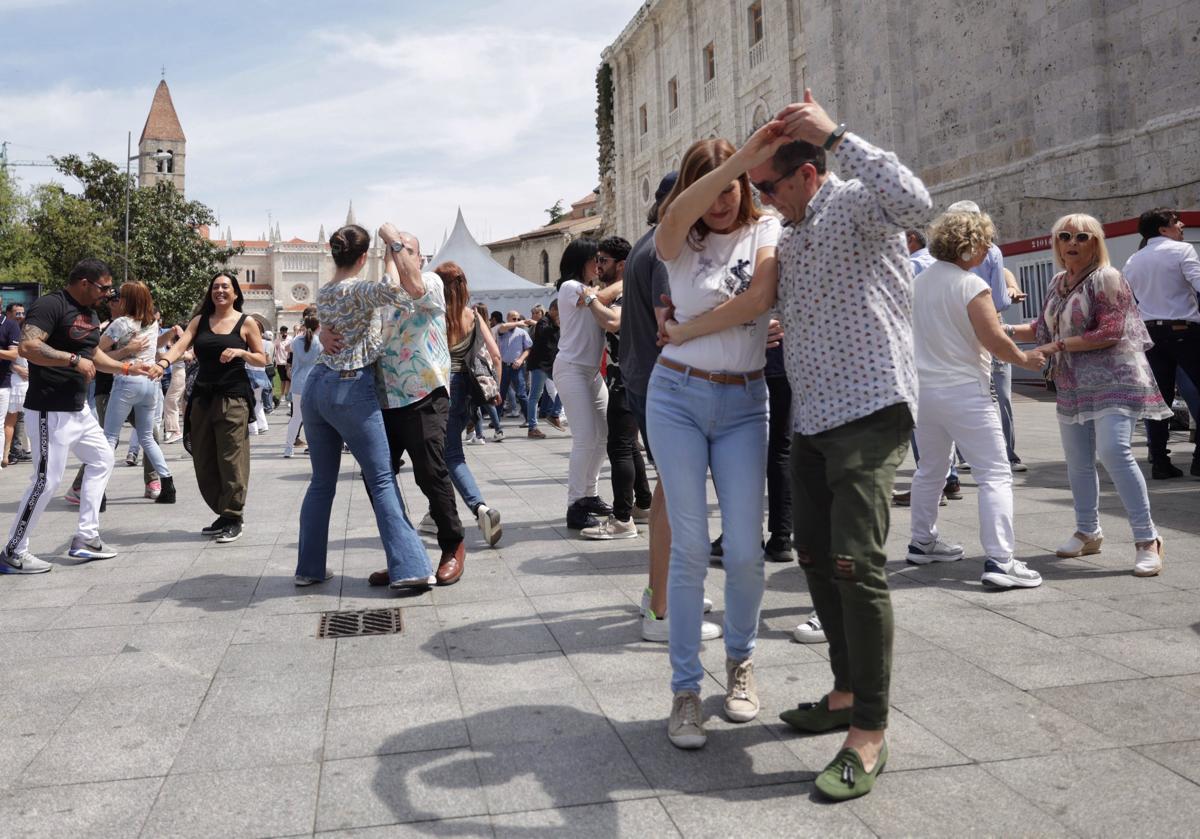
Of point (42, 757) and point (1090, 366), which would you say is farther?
point (1090, 366)

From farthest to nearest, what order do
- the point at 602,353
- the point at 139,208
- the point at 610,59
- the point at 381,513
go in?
1. the point at 610,59
2. the point at 139,208
3. the point at 602,353
4. the point at 381,513

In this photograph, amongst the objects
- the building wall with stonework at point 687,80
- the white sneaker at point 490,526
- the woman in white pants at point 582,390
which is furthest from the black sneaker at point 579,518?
the building wall with stonework at point 687,80

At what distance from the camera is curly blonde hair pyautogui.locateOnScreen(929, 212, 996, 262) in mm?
5152

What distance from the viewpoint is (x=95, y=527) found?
21.8 feet

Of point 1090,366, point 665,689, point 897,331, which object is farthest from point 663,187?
point 1090,366

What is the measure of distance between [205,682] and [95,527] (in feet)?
10.4

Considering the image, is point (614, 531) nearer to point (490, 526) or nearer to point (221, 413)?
point (490, 526)

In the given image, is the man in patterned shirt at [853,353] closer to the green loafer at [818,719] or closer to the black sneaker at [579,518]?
the green loafer at [818,719]

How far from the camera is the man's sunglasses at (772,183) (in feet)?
10.1

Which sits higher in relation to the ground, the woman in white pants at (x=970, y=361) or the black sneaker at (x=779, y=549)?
the woman in white pants at (x=970, y=361)

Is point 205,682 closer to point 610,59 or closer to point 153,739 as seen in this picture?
point 153,739

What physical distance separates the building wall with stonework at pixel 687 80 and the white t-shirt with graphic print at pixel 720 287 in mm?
28615

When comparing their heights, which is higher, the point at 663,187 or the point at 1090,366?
the point at 663,187

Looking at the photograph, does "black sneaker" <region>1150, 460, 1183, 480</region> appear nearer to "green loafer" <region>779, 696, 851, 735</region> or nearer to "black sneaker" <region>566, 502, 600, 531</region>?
"black sneaker" <region>566, 502, 600, 531</region>
